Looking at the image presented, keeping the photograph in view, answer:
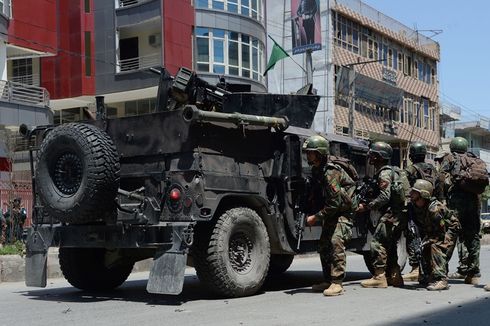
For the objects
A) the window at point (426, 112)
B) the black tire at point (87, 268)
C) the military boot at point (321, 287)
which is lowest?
the military boot at point (321, 287)

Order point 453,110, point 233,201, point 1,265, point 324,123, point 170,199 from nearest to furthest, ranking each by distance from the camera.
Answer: point 170,199, point 233,201, point 1,265, point 324,123, point 453,110

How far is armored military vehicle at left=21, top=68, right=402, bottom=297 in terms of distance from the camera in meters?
7.33

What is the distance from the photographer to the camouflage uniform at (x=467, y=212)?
908 cm

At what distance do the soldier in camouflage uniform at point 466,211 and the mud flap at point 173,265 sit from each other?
13.0 feet

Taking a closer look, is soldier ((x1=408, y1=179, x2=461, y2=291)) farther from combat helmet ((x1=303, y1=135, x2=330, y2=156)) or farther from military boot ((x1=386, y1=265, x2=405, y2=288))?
combat helmet ((x1=303, y1=135, x2=330, y2=156))

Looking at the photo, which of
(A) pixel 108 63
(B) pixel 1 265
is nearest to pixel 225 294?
(B) pixel 1 265

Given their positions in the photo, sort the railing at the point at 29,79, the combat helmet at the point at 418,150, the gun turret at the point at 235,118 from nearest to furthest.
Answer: the gun turret at the point at 235,118
the combat helmet at the point at 418,150
the railing at the point at 29,79

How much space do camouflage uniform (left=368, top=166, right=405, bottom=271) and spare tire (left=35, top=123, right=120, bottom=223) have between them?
3401mm

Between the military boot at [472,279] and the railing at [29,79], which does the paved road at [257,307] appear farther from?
the railing at [29,79]

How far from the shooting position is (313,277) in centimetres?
1090

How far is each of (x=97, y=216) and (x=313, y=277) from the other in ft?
15.0

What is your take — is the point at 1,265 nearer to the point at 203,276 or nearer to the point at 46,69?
the point at 203,276

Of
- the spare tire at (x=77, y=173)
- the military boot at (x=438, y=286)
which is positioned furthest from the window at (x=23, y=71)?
the military boot at (x=438, y=286)

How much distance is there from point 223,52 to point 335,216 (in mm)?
25339
